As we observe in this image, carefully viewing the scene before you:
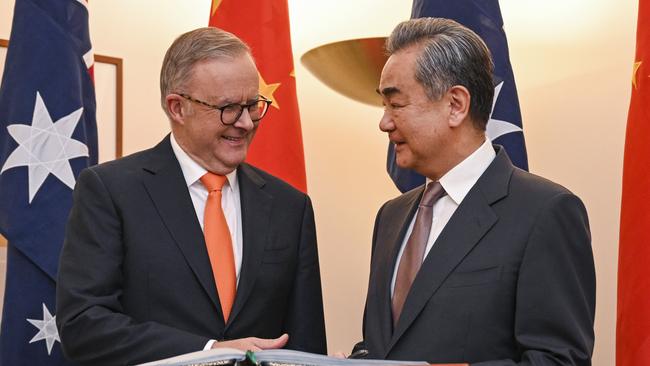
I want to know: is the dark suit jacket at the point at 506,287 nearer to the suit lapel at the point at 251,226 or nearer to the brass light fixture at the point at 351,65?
the suit lapel at the point at 251,226

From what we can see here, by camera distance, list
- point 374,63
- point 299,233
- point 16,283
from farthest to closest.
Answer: point 374,63
point 16,283
point 299,233

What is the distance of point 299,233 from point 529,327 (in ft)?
2.55

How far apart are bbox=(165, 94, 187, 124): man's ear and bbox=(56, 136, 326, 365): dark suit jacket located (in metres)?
0.08

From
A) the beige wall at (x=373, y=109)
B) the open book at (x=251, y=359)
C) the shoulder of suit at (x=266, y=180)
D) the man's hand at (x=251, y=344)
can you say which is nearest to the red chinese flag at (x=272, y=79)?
the beige wall at (x=373, y=109)

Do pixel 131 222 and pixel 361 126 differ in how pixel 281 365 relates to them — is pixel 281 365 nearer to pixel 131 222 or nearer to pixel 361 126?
pixel 131 222

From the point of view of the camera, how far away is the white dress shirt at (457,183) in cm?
225

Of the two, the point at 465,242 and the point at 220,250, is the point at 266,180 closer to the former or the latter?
the point at 220,250

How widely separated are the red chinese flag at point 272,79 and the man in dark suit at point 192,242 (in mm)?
917

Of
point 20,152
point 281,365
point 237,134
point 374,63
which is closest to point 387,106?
point 237,134

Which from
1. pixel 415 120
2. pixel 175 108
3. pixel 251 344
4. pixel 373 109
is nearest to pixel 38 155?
pixel 175 108

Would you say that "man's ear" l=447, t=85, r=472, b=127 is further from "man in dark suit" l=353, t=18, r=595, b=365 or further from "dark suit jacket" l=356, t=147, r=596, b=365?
"dark suit jacket" l=356, t=147, r=596, b=365

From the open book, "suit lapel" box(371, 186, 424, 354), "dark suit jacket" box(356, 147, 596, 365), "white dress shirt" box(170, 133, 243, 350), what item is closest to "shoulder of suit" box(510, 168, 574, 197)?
"dark suit jacket" box(356, 147, 596, 365)

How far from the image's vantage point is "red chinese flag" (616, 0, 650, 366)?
2916 mm

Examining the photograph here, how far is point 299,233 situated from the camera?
8.48ft
